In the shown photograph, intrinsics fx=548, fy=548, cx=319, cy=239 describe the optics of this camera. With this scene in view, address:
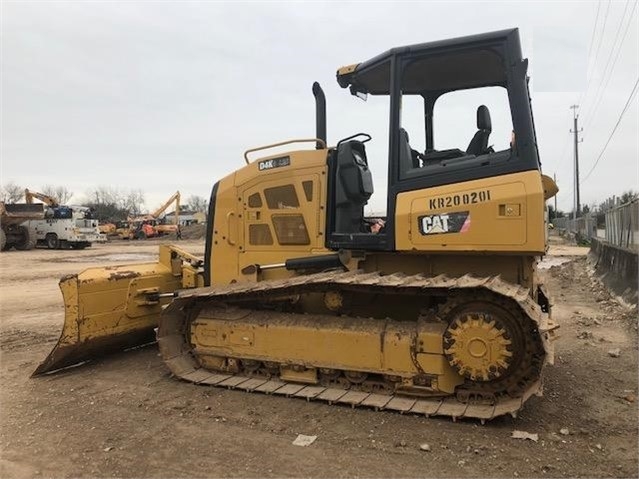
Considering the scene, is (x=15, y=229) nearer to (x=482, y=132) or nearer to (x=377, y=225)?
(x=377, y=225)

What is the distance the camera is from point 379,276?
506 cm

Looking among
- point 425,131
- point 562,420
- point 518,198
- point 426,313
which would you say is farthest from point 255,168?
point 562,420

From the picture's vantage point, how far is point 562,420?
4.48 m

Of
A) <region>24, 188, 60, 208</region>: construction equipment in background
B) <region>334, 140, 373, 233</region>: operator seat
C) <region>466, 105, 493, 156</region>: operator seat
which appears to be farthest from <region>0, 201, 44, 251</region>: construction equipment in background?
<region>466, 105, 493, 156</region>: operator seat

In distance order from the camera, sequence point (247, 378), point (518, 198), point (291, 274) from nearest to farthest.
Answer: point (518, 198), point (247, 378), point (291, 274)

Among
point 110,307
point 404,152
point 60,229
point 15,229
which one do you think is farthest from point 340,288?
point 15,229

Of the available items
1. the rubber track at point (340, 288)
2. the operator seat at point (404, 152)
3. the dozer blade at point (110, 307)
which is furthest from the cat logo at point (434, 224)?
the dozer blade at point (110, 307)

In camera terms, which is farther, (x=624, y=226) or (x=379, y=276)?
(x=624, y=226)

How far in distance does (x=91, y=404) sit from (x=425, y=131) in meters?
4.35

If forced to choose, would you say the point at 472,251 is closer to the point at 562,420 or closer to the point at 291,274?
the point at 562,420

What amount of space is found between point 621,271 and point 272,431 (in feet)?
32.5

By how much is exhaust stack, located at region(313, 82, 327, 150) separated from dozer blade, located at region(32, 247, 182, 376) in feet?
8.25

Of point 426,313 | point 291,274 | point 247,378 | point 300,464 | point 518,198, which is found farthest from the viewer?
point 291,274

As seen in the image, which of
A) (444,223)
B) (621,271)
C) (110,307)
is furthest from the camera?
(621,271)
